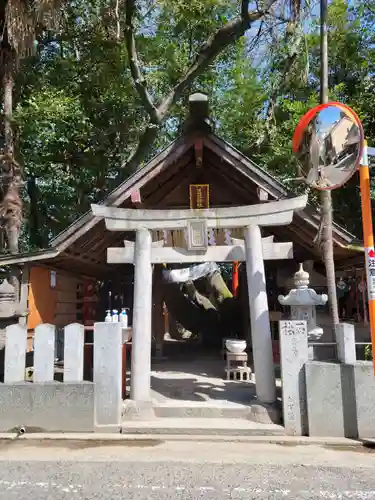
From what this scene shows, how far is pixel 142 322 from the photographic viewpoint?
24.5ft

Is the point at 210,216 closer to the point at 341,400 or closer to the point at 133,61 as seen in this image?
the point at 341,400

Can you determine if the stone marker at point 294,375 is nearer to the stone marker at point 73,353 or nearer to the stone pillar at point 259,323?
the stone pillar at point 259,323

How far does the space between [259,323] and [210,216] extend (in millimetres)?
2202

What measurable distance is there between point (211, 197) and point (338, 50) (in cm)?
1164

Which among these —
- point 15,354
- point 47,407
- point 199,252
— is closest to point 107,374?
point 47,407

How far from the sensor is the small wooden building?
8.04 m

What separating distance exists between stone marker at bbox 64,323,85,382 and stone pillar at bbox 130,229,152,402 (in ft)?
3.15

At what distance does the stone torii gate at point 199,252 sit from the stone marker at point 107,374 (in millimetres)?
531

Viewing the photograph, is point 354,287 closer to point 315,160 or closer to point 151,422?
point 315,160

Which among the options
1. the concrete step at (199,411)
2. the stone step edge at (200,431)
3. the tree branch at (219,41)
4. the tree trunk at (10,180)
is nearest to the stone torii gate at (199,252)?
the concrete step at (199,411)

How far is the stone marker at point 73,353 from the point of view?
22.7 ft

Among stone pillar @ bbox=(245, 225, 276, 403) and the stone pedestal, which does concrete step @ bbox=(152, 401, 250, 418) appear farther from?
the stone pedestal

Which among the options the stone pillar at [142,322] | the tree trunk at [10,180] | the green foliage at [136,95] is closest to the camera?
the stone pillar at [142,322]

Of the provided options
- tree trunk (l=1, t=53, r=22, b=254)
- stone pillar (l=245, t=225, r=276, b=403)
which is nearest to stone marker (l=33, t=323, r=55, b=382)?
stone pillar (l=245, t=225, r=276, b=403)
